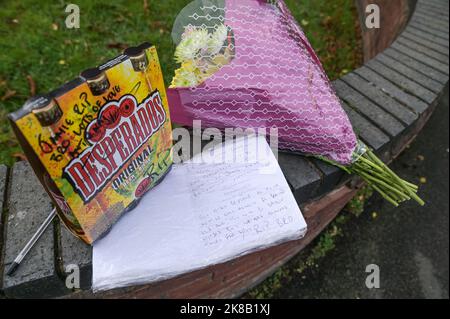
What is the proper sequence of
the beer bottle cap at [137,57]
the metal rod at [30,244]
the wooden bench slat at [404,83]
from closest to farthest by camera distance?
the beer bottle cap at [137,57], the metal rod at [30,244], the wooden bench slat at [404,83]

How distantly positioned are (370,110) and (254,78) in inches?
29.6

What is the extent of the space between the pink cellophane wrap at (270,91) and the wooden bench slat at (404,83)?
751 mm

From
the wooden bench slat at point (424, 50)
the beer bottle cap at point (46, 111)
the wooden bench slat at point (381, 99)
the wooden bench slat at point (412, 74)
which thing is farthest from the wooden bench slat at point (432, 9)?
the beer bottle cap at point (46, 111)

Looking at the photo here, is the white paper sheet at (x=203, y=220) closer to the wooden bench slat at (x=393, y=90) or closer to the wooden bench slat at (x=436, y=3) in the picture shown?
the wooden bench slat at (x=393, y=90)

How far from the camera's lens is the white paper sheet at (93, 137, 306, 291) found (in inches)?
40.7

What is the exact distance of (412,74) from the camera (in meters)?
1.91

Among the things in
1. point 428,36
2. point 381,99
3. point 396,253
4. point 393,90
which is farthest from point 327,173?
point 428,36

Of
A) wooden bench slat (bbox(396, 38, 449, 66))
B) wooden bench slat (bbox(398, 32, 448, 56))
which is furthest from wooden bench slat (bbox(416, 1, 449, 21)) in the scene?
wooden bench slat (bbox(396, 38, 449, 66))

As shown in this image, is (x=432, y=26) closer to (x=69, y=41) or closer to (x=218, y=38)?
(x=218, y=38)

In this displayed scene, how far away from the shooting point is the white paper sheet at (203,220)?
1033mm

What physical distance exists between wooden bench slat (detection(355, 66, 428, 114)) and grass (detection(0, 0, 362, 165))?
1188 mm
